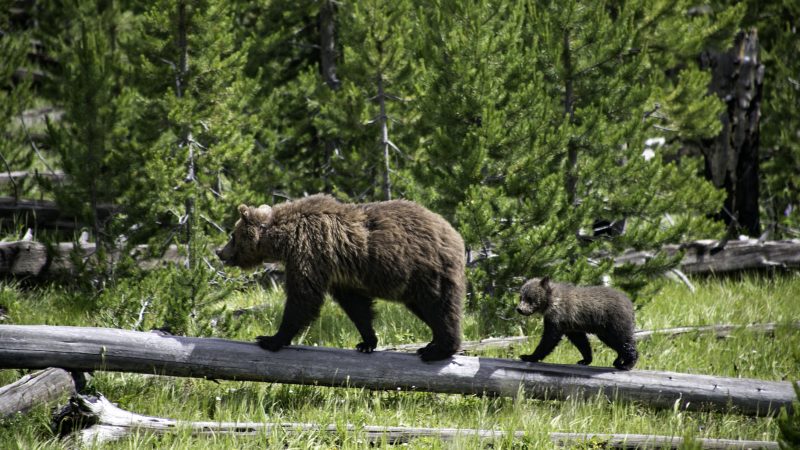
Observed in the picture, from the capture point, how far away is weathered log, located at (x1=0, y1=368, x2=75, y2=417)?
19.1 feet

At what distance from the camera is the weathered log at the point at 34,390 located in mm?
5816

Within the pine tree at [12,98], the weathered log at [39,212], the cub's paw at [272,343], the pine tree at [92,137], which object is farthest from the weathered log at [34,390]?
the pine tree at [12,98]

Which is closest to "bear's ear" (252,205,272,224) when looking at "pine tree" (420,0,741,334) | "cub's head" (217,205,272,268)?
"cub's head" (217,205,272,268)

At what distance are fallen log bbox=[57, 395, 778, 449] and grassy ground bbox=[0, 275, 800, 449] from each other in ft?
0.25

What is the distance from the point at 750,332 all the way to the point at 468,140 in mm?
4324

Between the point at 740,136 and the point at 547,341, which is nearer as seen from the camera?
the point at 547,341

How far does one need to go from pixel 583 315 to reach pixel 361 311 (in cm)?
211

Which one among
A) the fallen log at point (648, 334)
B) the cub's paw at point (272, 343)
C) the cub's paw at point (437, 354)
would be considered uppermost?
the cub's paw at point (272, 343)

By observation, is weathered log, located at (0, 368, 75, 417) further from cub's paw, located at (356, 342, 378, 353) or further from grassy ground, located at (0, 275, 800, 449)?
cub's paw, located at (356, 342, 378, 353)

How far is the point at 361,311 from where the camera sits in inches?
274

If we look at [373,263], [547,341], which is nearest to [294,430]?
[373,263]

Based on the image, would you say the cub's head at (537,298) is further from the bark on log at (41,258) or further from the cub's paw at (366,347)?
the bark on log at (41,258)

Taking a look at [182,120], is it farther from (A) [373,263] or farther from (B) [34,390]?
(B) [34,390]

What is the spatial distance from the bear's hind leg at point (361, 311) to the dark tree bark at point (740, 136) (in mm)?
8818
